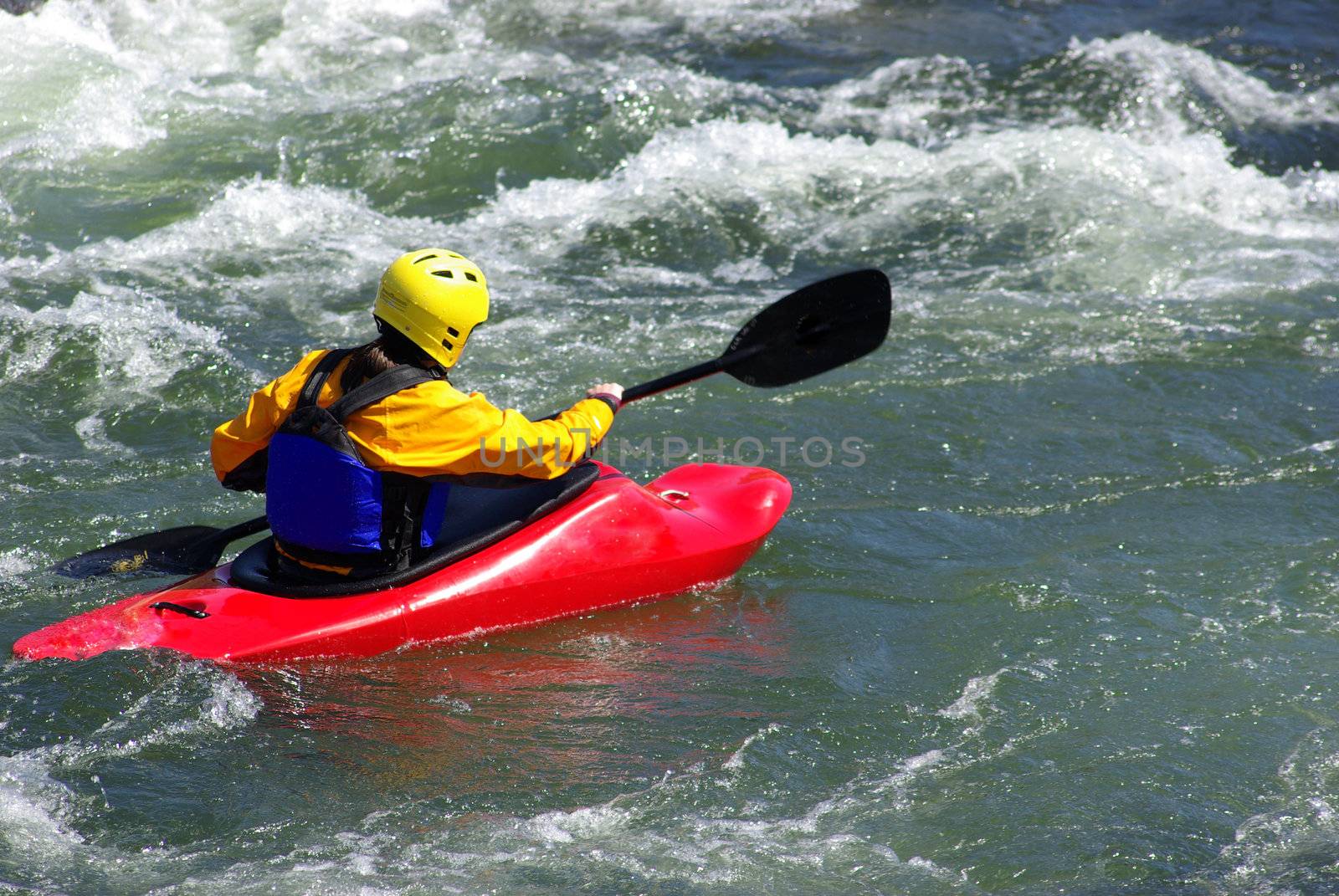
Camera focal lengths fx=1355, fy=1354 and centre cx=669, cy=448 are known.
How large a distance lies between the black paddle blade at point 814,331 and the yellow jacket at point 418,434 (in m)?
1.21

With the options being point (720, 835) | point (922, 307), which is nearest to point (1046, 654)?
point (720, 835)

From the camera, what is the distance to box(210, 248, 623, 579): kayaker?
132 inches

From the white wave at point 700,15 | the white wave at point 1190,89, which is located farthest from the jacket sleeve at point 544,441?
the white wave at point 700,15

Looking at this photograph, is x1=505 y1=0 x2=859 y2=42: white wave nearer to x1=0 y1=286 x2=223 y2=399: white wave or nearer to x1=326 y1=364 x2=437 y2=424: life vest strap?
x1=0 y1=286 x2=223 y2=399: white wave

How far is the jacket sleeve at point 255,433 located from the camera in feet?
11.3

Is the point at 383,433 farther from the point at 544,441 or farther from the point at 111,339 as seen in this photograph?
the point at 111,339

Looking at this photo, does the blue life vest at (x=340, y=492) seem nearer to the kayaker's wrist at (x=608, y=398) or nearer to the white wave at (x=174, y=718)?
the white wave at (x=174, y=718)

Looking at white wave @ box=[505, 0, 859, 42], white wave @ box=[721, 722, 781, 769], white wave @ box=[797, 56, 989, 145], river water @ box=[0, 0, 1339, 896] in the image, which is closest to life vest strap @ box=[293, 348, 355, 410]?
river water @ box=[0, 0, 1339, 896]

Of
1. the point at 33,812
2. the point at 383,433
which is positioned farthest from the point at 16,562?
the point at 383,433

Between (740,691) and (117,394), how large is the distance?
3.26m

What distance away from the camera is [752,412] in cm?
579

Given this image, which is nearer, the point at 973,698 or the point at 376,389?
the point at 376,389

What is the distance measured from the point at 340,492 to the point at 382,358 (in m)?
0.37

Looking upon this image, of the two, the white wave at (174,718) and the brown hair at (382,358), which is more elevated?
the brown hair at (382,358)
